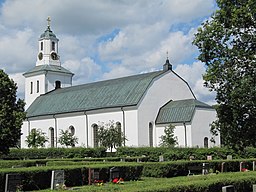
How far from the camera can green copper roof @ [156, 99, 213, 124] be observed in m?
47.7

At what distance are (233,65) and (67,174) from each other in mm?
9710

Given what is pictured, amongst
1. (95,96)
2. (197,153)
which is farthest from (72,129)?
(197,153)

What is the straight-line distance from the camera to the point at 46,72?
67500mm

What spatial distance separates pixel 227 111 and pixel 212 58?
2.86 m

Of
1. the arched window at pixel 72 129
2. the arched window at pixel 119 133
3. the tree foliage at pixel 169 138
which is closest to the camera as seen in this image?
the tree foliage at pixel 169 138

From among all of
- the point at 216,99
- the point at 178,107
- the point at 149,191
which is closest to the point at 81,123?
the point at 178,107

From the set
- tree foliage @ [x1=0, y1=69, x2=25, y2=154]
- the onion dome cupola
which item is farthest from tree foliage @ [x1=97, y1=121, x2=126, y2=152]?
the onion dome cupola

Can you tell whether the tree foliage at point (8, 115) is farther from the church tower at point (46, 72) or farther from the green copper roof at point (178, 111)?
the church tower at point (46, 72)

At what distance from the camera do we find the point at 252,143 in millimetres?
21625

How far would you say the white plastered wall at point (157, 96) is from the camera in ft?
163

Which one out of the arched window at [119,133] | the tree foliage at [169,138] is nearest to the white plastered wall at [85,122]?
the arched window at [119,133]

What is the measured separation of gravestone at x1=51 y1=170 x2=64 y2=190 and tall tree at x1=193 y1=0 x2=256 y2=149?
27.9ft

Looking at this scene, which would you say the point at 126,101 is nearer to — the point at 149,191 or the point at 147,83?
the point at 147,83

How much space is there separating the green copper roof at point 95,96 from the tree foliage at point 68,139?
3.53m
